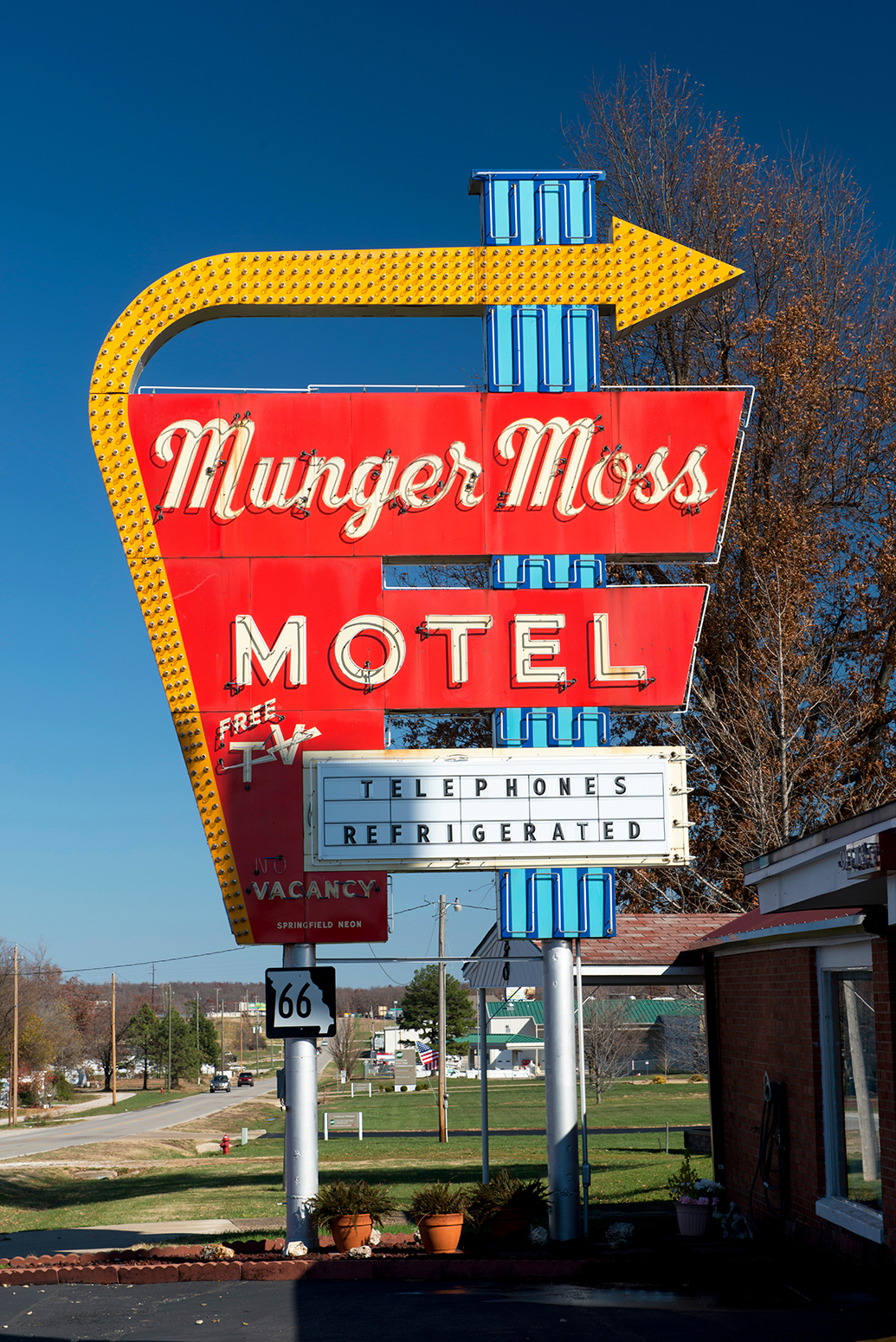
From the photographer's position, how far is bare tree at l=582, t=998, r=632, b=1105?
48594mm

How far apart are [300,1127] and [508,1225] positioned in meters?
2.38

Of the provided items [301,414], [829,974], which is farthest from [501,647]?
[829,974]

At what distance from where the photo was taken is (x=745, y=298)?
3228cm

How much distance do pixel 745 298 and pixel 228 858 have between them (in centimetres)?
2460

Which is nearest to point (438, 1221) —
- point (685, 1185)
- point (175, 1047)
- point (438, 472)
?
point (685, 1185)

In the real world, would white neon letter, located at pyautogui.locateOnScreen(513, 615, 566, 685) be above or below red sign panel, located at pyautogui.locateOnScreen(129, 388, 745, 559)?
below

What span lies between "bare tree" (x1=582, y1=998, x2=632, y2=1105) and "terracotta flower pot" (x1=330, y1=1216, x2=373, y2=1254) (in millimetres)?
32939

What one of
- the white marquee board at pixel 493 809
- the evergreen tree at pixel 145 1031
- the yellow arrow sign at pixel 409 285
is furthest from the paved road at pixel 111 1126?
the yellow arrow sign at pixel 409 285

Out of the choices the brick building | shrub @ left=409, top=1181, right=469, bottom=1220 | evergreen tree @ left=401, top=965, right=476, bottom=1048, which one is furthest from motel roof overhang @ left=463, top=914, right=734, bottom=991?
evergreen tree @ left=401, top=965, right=476, bottom=1048

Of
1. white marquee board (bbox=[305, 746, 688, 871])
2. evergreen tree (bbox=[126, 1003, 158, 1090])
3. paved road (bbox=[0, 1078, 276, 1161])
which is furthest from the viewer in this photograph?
evergreen tree (bbox=[126, 1003, 158, 1090])

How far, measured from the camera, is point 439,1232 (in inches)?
487

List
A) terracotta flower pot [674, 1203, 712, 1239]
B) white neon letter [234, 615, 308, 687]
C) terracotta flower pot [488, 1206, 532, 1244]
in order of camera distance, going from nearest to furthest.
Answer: terracotta flower pot [488, 1206, 532, 1244] → white neon letter [234, 615, 308, 687] → terracotta flower pot [674, 1203, 712, 1239]

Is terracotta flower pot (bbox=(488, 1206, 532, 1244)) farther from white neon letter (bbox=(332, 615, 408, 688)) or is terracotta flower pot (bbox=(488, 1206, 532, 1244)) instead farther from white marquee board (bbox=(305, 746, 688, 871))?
white neon letter (bbox=(332, 615, 408, 688))

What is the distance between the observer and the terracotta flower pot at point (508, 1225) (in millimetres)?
12820
